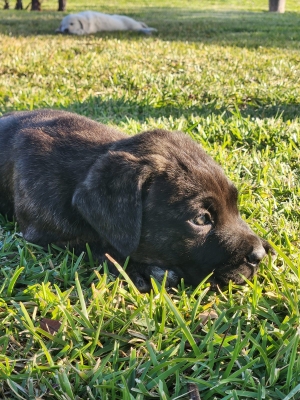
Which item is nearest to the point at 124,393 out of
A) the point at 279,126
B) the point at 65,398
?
the point at 65,398

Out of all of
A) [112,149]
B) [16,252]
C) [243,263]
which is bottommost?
[16,252]

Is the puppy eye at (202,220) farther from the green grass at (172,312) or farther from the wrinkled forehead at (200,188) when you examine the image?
the green grass at (172,312)

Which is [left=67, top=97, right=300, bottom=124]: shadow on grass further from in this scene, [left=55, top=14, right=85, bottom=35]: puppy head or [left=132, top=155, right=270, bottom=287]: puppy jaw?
[left=55, top=14, right=85, bottom=35]: puppy head

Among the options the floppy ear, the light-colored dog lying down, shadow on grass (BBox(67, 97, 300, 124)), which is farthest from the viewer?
the light-colored dog lying down

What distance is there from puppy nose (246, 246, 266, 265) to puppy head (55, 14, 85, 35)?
13.7m

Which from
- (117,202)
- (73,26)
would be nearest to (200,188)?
(117,202)

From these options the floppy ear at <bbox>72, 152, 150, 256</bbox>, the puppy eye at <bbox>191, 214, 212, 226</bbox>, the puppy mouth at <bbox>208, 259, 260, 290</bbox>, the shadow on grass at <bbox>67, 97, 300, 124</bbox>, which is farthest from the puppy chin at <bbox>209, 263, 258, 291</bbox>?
the shadow on grass at <bbox>67, 97, 300, 124</bbox>

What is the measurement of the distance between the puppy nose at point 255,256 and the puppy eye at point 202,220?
0.94 feet

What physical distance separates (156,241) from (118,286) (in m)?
0.35

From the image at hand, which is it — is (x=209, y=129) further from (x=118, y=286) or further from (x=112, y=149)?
(x=118, y=286)

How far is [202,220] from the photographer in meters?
2.91

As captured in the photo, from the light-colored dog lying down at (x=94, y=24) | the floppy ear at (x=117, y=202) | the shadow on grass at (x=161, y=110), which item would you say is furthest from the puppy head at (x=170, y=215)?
the light-colored dog lying down at (x=94, y=24)

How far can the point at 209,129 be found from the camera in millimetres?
5387

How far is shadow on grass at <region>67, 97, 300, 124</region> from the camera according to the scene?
6238 millimetres
